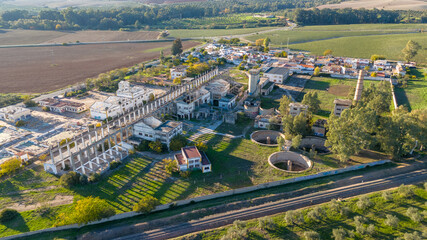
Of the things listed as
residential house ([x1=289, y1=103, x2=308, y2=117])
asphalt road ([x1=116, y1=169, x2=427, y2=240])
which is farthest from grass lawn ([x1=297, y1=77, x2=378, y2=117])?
asphalt road ([x1=116, y1=169, x2=427, y2=240])

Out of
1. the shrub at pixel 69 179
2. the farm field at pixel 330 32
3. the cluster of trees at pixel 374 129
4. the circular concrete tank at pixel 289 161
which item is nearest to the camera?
the shrub at pixel 69 179

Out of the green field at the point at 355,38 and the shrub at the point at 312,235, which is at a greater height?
the green field at the point at 355,38

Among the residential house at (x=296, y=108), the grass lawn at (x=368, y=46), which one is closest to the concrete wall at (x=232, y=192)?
the residential house at (x=296, y=108)

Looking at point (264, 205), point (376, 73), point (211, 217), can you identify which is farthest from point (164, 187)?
point (376, 73)

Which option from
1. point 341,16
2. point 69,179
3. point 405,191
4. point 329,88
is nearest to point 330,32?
point 341,16

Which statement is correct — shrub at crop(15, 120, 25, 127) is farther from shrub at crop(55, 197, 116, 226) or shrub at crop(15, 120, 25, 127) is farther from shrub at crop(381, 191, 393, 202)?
shrub at crop(381, 191, 393, 202)

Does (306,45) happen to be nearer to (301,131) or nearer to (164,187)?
(301,131)

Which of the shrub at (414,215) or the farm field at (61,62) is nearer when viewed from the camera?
the shrub at (414,215)

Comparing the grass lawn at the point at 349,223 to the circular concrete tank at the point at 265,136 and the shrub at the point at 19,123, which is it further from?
the shrub at the point at 19,123
